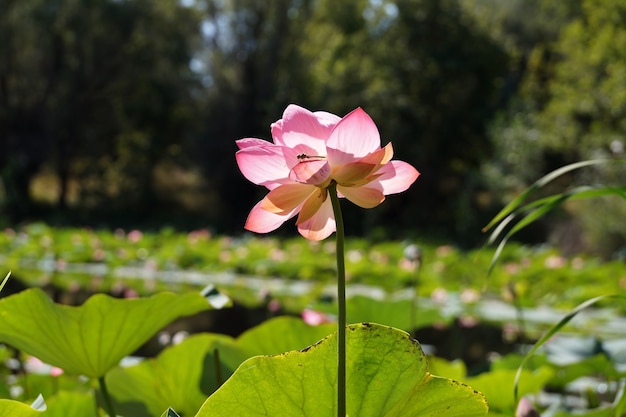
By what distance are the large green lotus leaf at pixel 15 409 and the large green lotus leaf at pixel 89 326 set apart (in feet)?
0.51

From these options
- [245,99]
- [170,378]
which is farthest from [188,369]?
[245,99]

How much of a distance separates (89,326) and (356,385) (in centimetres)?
25

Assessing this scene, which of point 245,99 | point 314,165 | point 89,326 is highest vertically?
point 314,165

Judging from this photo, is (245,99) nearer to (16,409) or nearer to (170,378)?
(170,378)

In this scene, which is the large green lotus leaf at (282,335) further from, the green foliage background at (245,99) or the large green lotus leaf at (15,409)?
the green foliage background at (245,99)

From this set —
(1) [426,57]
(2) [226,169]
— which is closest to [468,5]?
(1) [426,57]

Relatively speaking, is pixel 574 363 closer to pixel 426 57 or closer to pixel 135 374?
pixel 135 374

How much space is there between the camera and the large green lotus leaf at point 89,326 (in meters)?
0.56

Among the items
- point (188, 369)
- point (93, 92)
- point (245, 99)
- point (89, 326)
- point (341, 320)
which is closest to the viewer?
point (341, 320)

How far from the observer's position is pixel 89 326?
58 cm

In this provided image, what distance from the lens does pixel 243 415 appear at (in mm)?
407

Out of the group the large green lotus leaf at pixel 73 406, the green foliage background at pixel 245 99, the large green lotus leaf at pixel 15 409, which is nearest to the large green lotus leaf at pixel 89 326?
the large green lotus leaf at pixel 73 406

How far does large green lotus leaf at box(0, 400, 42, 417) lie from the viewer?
0.40 metres

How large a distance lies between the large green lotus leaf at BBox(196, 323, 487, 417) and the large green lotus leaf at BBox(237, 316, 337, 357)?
0.99 feet
